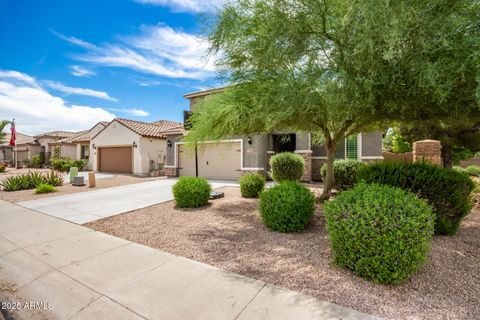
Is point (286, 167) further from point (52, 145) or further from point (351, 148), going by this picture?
point (52, 145)

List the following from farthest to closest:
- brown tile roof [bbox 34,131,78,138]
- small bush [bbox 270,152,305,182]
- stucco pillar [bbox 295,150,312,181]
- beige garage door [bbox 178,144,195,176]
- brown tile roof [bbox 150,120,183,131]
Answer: brown tile roof [bbox 34,131,78,138], brown tile roof [bbox 150,120,183,131], beige garage door [bbox 178,144,195,176], stucco pillar [bbox 295,150,312,181], small bush [bbox 270,152,305,182]

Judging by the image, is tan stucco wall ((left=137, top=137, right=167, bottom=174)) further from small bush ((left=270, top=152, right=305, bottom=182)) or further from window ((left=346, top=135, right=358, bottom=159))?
window ((left=346, top=135, right=358, bottom=159))

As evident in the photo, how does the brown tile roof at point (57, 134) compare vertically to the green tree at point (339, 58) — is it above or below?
above

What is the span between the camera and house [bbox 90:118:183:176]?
19.1 meters

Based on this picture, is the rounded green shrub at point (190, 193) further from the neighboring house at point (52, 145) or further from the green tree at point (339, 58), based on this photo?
the neighboring house at point (52, 145)

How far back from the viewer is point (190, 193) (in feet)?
24.9

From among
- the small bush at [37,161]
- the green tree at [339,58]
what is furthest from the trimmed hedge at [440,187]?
the small bush at [37,161]

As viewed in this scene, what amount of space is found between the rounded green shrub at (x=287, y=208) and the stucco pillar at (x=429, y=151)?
4.44 m

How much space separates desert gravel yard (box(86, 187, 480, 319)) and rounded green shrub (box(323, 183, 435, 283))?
0.23m

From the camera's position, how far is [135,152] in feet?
63.3

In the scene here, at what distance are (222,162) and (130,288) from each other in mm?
12516

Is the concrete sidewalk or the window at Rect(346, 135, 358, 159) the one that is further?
the window at Rect(346, 135, 358, 159)

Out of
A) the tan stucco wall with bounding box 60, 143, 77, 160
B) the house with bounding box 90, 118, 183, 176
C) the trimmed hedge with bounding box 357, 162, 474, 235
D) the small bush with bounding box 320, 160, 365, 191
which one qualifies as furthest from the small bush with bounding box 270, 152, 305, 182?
the tan stucco wall with bounding box 60, 143, 77, 160

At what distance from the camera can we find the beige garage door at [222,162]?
15000 millimetres
